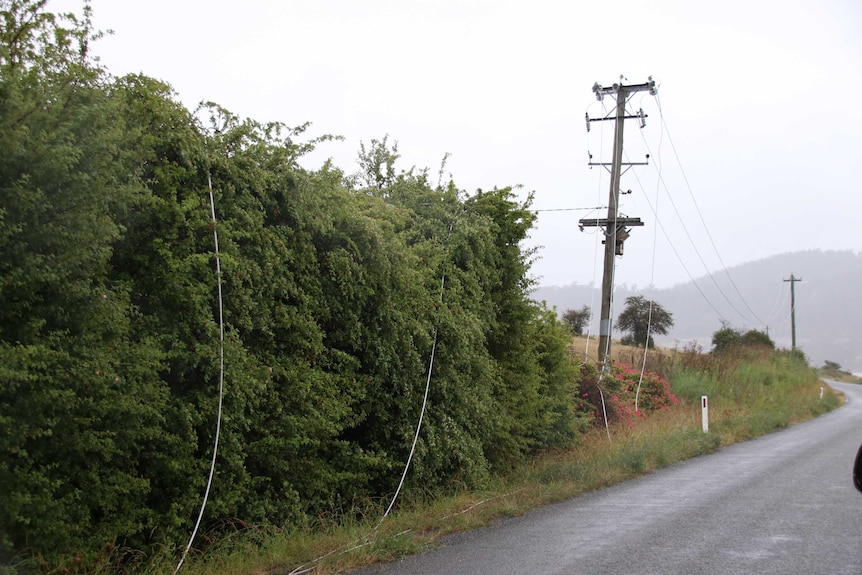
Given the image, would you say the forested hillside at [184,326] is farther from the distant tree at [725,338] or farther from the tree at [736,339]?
the distant tree at [725,338]

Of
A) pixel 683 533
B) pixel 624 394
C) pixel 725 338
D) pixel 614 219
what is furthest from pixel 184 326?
pixel 725 338

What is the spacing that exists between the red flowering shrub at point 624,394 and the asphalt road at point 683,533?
5418 millimetres

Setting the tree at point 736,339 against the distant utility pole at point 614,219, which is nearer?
the distant utility pole at point 614,219

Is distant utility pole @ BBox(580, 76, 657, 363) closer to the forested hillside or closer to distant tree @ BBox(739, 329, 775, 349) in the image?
the forested hillside

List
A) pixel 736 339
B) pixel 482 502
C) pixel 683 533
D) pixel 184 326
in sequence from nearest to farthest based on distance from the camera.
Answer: pixel 184 326 → pixel 683 533 → pixel 482 502 → pixel 736 339

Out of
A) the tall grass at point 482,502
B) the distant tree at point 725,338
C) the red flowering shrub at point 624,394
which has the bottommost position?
the tall grass at point 482,502

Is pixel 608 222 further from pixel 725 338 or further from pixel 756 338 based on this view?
pixel 756 338

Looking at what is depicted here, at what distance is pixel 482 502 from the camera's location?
909cm

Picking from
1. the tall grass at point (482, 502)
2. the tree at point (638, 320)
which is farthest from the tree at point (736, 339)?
the tall grass at point (482, 502)

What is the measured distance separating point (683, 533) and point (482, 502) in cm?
248

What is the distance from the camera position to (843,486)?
10.5 metres

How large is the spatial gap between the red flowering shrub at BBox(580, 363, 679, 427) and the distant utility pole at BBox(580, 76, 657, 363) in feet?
4.03

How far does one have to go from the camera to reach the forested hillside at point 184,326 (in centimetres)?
466

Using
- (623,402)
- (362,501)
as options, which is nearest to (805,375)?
(623,402)
